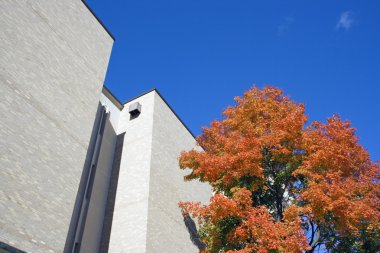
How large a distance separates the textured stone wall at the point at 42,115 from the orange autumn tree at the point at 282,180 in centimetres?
504

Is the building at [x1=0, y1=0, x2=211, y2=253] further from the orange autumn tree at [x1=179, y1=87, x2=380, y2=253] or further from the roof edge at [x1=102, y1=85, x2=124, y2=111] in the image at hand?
the orange autumn tree at [x1=179, y1=87, x2=380, y2=253]

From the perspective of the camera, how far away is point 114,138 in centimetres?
1845

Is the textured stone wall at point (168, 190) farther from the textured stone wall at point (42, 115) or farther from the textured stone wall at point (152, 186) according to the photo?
the textured stone wall at point (42, 115)

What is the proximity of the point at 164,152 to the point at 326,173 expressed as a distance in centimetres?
835

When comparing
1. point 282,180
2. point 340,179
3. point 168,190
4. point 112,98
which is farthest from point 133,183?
point 340,179

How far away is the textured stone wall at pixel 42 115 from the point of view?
31.3ft

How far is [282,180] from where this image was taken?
1405cm

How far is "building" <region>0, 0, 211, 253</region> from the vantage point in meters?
9.99

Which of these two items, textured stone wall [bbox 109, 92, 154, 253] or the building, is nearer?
the building

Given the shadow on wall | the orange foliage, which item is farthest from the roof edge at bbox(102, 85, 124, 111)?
the orange foliage

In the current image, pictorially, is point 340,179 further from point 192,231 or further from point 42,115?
point 42,115

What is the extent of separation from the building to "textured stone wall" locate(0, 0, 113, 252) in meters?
0.04

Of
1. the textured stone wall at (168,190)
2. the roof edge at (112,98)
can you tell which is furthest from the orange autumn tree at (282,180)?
the roof edge at (112,98)

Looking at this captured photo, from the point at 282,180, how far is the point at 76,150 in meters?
8.25
